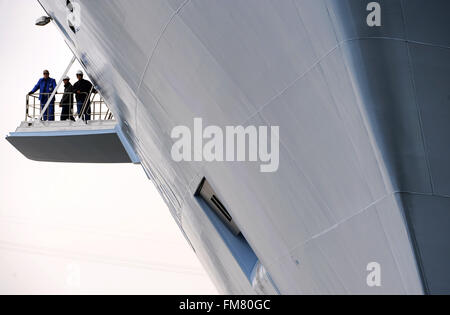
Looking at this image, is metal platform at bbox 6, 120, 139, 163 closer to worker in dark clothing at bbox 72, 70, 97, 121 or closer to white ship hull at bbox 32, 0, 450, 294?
worker in dark clothing at bbox 72, 70, 97, 121

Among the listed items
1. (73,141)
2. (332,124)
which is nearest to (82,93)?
(73,141)

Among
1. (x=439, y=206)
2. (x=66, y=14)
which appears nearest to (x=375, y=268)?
(x=439, y=206)

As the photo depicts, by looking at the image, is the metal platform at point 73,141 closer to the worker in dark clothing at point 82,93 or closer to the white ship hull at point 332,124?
the worker in dark clothing at point 82,93

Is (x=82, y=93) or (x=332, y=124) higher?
(x=82, y=93)

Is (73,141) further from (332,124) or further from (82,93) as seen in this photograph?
(332,124)

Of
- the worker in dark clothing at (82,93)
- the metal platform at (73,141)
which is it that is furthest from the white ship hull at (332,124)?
the worker in dark clothing at (82,93)

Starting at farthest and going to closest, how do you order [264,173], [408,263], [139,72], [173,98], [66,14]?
[66,14] < [139,72] < [173,98] < [264,173] < [408,263]

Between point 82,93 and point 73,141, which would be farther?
point 82,93

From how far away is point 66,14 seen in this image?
8.02m

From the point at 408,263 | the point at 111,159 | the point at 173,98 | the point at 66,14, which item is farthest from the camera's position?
the point at 111,159

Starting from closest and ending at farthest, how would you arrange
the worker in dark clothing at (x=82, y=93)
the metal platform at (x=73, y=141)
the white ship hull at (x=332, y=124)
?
the white ship hull at (x=332, y=124)
the metal platform at (x=73, y=141)
the worker in dark clothing at (x=82, y=93)

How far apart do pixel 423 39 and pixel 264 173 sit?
1.14 metres

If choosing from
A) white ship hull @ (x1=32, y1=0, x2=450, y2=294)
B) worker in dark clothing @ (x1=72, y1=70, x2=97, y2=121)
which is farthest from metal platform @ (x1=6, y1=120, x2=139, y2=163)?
white ship hull @ (x1=32, y1=0, x2=450, y2=294)
